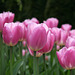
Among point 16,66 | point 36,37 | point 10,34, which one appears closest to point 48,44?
point 36,37

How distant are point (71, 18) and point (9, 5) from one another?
2587mm

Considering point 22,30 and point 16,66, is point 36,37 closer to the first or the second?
point 22,30

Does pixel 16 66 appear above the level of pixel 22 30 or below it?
below

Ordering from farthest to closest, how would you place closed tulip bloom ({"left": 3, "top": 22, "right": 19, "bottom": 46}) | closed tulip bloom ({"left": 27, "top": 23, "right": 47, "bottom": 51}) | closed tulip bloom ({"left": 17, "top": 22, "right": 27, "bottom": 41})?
closed tulip bloom ({"left": 17, "top": 22, "right": 27, "bottom": 41}), closed tulip bloom ({"left": 3, "top": 22, "right": 19, "bottom": 46}), closed tulip bloom ({"left": 27, "top": 23, "right": 47, "bottom": 51})

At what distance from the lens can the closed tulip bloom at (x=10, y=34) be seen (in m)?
1.19

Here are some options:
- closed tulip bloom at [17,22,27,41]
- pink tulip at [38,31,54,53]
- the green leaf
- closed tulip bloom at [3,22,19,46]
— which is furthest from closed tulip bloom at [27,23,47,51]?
the green leaf

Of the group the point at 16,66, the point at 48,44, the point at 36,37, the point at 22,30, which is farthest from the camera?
the point at 16,66

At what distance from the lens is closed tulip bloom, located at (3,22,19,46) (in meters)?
1.19

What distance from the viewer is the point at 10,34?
3.94 feet

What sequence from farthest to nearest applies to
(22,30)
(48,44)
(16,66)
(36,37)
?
(16,66)
(22,30)
(48,44)
(36,37)

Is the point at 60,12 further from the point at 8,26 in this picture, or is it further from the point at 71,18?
the point at 8,26

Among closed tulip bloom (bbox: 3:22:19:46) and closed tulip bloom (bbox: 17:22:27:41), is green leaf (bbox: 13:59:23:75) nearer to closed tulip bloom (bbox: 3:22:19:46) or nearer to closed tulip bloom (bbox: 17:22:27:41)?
closed tulip bloom (bbox: 17:22:27:41)

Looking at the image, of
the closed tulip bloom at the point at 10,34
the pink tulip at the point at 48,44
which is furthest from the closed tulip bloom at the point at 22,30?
the pink tulip at the point at 48,44

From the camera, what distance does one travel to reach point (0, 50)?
1.47 m
